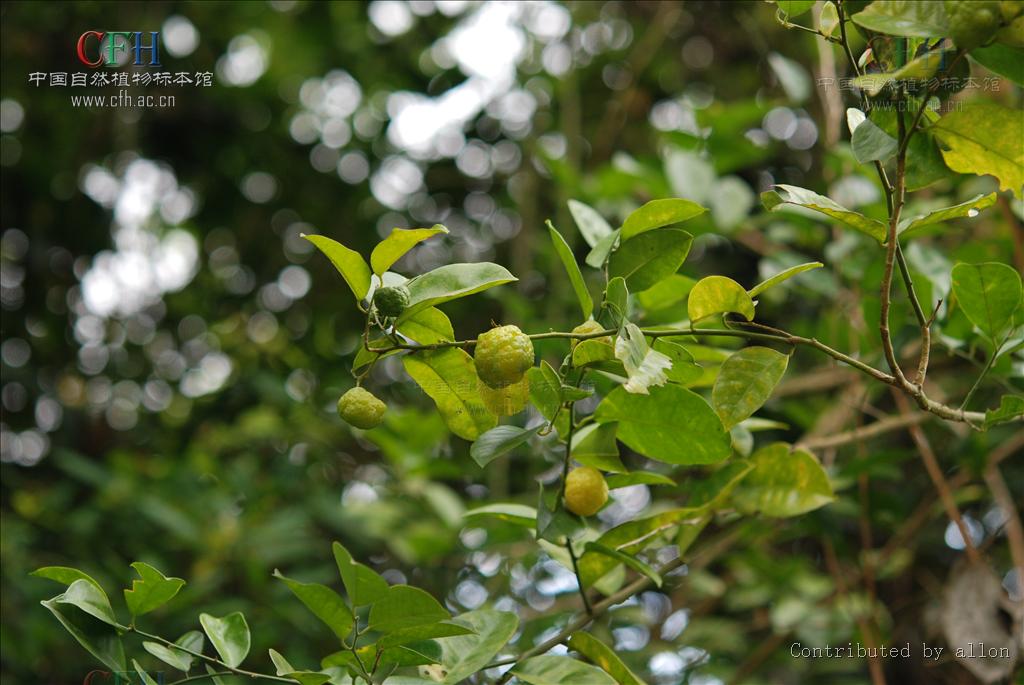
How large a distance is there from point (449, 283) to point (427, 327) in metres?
0.04

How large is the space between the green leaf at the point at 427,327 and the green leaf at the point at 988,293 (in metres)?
0.39

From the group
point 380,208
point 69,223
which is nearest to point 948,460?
point 380,208

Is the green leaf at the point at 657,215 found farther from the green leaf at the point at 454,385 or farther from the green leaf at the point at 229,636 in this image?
the green leaf at the point at 229,636

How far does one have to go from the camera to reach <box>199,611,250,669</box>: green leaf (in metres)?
0.72

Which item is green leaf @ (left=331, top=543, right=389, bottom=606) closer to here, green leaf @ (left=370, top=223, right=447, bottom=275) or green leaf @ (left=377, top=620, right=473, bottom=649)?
green leaf @ (left=377, top=620, right=473, bottom=649)

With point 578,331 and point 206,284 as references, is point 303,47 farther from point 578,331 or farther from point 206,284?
point 578,331

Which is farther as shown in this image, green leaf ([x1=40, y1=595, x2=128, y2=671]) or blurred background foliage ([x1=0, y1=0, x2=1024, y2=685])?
blurred background foliage ([x1=0, y1=0, x2=1024, y2=685])

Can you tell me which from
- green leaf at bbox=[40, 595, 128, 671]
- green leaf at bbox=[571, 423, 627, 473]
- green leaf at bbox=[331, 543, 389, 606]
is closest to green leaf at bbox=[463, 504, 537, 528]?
green leaf at bbox=[571, 423, 627, 473]

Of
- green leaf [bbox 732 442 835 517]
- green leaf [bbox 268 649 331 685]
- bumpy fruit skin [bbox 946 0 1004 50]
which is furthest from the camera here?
green leaf [bbox 732 442 835 517]

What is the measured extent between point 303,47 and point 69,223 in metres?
0.70

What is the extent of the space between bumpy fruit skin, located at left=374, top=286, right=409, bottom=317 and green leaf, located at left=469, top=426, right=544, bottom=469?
0.11 metres

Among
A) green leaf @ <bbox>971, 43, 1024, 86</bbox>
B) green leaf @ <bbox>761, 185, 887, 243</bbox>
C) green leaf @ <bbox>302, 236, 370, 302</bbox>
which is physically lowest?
green leaf @ <bbox>302, 236, 370, 302</bbox>

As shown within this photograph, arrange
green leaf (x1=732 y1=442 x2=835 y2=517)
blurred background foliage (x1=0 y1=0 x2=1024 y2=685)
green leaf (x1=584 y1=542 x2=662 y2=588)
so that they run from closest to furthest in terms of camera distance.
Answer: green leaf (x1=584 y1=542 x2=662 y2=588), green leaf (x1=732 y1=442 x2=835 y2=517), blurred background foliage (x1=0 y1=0 x2=1024 y2=685)

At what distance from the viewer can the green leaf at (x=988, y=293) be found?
74 centimetres
